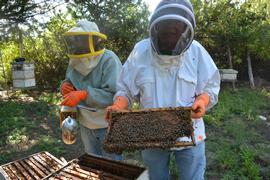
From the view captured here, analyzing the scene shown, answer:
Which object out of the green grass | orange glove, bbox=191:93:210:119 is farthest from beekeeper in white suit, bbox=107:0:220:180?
the green grass

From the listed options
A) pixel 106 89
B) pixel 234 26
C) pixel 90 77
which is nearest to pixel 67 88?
pixel 90 77

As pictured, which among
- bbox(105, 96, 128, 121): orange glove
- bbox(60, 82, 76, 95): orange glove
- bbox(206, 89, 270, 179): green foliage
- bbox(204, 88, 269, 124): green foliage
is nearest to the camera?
bbox(105, 96, 128, 121): orange glove

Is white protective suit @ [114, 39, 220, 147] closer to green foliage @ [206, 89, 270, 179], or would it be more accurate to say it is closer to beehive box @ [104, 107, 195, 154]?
beehive box @ [104, 107, 195, 154]

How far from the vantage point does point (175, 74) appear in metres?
2.24

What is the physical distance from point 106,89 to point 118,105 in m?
0.45

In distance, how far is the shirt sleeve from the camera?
9.01 feet

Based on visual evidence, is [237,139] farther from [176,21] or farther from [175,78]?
[176,21]

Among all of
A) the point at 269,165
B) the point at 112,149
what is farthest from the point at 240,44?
the point at 112,149

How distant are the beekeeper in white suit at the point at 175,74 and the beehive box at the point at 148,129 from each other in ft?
0.23

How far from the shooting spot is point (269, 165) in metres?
4.18

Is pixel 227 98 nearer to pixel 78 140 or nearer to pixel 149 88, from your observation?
pixel 78 140

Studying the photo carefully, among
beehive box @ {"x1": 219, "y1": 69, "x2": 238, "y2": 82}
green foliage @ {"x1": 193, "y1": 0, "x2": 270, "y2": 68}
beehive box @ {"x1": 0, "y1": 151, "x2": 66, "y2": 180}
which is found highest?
green foliage @ {"x1": 193, "y1": 0, "x2": 270, "y2": 68}

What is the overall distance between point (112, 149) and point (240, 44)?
765 centimetres

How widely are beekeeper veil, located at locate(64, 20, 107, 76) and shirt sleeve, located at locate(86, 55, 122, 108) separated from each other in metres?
0.12
